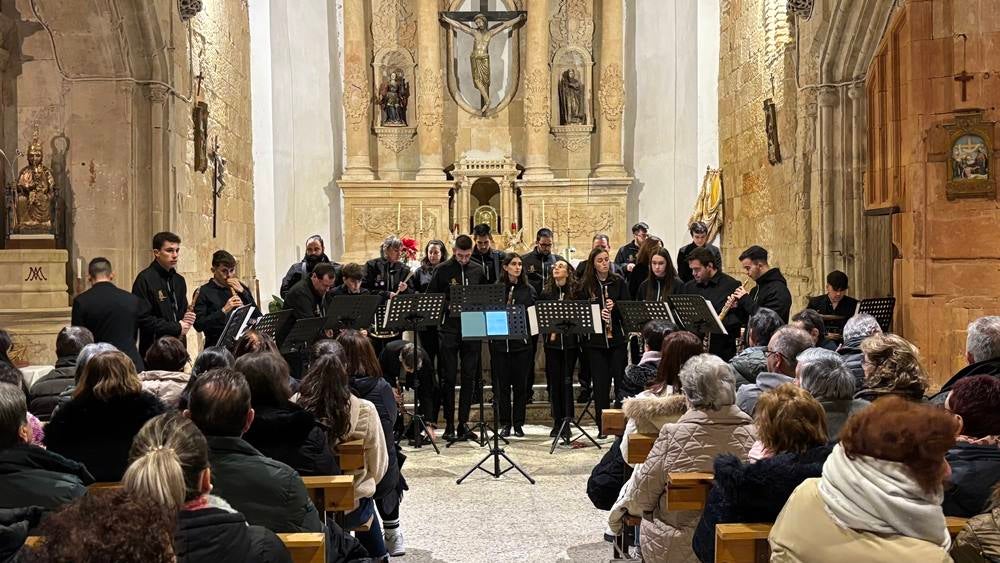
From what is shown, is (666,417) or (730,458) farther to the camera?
(666,417)

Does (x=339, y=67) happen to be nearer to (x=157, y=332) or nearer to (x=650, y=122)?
(x=650, y=122)

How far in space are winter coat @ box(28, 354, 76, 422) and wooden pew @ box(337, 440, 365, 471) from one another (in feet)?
4.95

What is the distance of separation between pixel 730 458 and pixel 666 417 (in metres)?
1.37

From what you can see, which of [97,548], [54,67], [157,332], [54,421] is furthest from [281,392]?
[54,67]

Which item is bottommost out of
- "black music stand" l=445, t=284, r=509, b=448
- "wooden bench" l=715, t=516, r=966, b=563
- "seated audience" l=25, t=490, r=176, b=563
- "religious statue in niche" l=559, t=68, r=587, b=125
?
"wooden bench" l=715, t=516, r=966, b=563

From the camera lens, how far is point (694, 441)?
3.97m

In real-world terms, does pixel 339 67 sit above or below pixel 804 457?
above

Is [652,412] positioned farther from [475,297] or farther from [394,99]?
[394,99]

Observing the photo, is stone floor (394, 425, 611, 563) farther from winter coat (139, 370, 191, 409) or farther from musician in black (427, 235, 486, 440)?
winter coat (139, 370, 191, 409)

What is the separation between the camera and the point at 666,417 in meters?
4.56

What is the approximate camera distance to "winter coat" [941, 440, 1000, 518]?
3205 millimetres

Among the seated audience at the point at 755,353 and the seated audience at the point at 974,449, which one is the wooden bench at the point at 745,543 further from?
the seated audience at the point at 755,353

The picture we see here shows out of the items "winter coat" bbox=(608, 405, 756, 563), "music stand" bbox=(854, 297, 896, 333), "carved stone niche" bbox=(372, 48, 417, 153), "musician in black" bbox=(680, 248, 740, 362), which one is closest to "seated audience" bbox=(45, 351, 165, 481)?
"winter coat" bbox=(608, 405, 756, 563)

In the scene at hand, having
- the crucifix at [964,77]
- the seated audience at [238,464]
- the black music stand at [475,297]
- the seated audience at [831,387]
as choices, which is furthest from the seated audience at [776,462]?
the crucifix at [964,77]
